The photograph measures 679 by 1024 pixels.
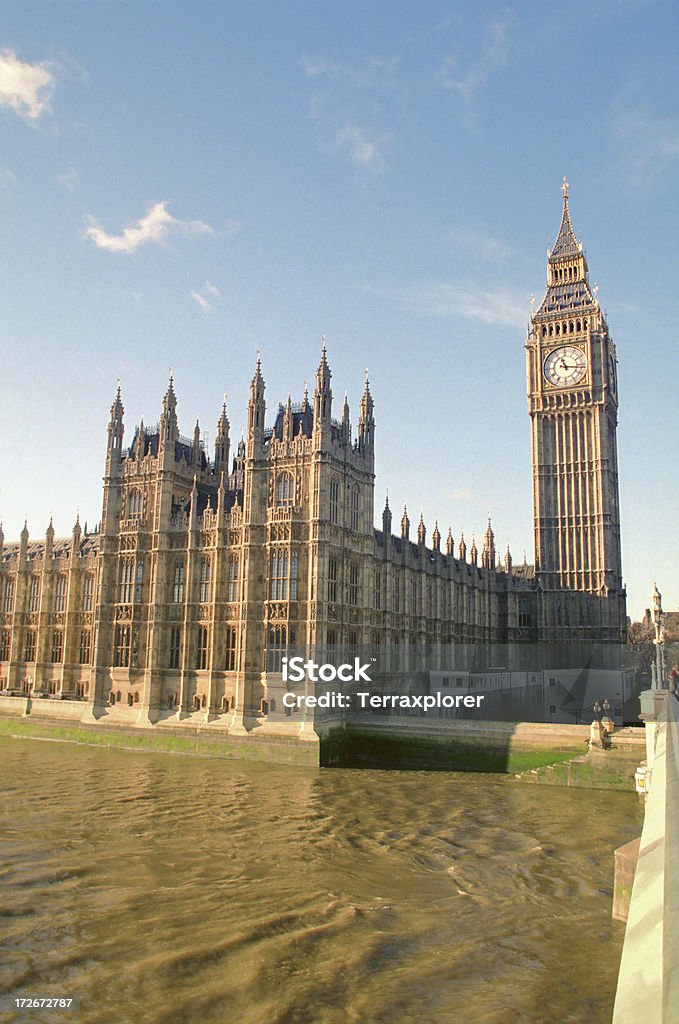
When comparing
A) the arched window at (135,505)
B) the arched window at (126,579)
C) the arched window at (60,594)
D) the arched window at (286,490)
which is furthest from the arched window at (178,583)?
the arched window at (60,594)

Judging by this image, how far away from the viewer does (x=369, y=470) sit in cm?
6600

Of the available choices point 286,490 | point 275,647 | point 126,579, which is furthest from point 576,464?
point 126,579

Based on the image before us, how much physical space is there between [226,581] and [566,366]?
6719 cm

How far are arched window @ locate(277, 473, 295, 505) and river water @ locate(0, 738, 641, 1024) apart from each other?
75.0 feet

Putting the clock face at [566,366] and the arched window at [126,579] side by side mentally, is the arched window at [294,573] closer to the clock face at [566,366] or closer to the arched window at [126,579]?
the arched window at [126,579]

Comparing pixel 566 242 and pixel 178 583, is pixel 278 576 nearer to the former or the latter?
pixel 178 583

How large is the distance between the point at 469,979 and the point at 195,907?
9.74 m

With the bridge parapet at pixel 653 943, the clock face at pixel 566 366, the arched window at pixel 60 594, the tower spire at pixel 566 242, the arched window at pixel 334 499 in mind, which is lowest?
the bridge parapet at pixel 653 943

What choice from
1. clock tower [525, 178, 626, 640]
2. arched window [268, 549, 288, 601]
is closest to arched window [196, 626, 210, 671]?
arched window [268, 549, 288, 601]

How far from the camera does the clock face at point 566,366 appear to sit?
349ft

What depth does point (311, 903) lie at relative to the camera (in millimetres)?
24641

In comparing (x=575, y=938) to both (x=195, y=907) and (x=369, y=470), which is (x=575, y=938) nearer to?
(x=195, y=907)

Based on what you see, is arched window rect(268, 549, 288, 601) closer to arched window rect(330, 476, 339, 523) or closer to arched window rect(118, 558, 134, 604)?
arched window rect(330, 476, 339, 523)

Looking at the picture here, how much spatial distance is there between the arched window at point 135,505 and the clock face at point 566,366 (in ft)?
213
